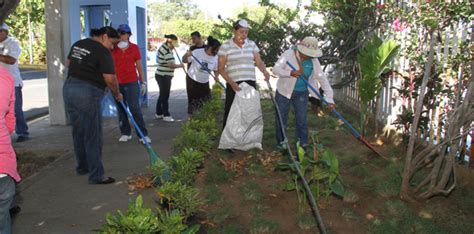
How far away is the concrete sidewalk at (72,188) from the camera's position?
4.00m

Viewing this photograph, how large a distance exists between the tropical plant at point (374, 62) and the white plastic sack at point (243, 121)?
57.9 inches

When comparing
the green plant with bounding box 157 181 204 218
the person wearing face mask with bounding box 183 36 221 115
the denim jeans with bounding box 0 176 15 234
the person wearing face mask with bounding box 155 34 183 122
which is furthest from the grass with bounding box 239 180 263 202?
the person wearing face mask with bounding box 155 34 183 122

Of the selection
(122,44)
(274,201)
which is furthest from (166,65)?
(274,201)

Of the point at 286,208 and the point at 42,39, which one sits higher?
the point at 42,39

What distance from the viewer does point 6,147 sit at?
2.81 metres

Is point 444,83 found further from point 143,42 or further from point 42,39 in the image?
point 42,39

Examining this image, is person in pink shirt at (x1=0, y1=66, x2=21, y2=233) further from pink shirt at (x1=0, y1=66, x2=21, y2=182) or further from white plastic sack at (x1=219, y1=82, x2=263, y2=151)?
white plastic sack at (x1=219, y1=82, x2=263, y2=151)

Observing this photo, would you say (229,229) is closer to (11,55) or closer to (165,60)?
(11,55)

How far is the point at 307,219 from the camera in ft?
13.0

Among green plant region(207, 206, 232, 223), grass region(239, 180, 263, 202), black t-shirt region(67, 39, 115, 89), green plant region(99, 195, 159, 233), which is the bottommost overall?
green plant region(207, 206, 232, 223)

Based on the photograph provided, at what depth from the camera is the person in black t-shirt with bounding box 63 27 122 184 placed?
4734 millimetres

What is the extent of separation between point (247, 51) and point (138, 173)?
78.9 inches

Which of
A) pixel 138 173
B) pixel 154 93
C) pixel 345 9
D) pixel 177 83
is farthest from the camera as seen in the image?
pixel 177 83

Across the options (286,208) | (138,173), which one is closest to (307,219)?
(286,208)
